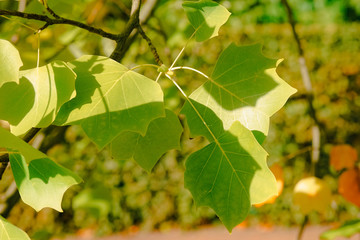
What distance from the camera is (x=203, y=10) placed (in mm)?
1079

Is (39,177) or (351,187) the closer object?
(39,177)

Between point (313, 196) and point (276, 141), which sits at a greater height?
point (313, 196)

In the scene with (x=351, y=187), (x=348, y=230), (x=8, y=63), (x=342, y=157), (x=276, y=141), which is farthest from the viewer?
(x=276, y=141)

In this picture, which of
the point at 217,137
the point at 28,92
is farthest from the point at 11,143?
the point at 217,137

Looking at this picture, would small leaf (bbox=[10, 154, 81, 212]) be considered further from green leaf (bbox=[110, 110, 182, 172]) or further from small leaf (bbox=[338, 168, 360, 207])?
small leaf (bbox=[338, 168, 360, 207])

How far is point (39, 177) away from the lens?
3.08 feet

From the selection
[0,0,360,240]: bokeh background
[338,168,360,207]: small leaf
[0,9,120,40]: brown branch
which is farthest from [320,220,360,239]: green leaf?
[0,0,360,240]: bokeh background

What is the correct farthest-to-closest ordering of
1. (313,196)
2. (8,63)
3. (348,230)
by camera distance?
(313,196) < (348,230) < (8,63)

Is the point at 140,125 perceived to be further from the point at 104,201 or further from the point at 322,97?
the point at 322,97

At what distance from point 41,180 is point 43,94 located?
0.19m

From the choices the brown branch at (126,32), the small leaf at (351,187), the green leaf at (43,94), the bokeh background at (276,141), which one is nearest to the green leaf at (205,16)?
the brown branch at (126,32)

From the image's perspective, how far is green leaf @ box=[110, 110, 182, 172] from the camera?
113cm

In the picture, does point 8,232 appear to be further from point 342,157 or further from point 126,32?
point 342,157

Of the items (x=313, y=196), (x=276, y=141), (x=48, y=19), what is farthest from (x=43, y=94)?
(x=276, y=141)
